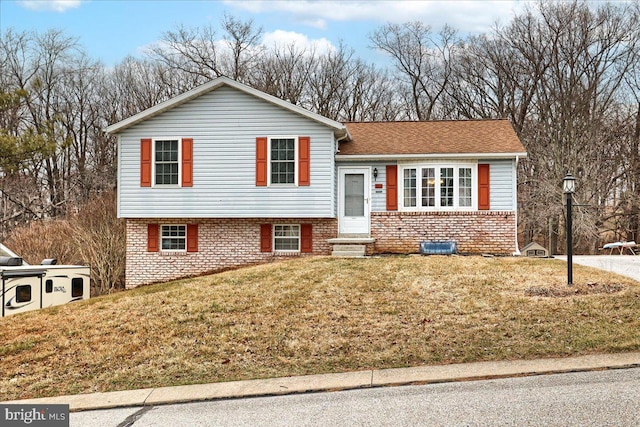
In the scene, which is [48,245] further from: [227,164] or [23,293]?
[227,164]

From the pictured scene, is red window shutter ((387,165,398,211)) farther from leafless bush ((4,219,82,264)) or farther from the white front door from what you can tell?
leafless bush ((4,219,82,264))

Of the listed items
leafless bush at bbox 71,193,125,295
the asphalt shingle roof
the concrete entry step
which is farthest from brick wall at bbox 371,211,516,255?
leafless bush at bbox 71,193,125,295

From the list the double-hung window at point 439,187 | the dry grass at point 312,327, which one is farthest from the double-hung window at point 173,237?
the double-hung window at point 439,187

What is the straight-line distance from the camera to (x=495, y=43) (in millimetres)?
34094

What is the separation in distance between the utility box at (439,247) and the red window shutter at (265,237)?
4458mm

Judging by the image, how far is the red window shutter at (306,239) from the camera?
18.6m

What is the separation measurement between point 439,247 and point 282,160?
16.9 ft

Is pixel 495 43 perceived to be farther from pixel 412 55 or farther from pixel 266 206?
pixel 266 206

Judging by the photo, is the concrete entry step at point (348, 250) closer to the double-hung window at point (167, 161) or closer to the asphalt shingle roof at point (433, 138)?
the asphalt shingle roof at point (433, 138)

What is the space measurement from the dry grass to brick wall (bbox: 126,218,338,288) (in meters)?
4.69

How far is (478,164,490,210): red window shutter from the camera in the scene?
18172 mm

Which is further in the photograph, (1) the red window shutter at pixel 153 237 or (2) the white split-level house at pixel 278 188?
(1) the red window shutter at pixel 153 237

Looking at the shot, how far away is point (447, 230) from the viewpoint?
1823cm

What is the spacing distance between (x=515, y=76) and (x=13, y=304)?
26.7 m
